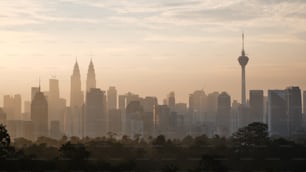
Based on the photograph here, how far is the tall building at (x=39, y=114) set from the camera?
1761 cm

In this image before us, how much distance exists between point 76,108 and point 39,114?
4362 mm

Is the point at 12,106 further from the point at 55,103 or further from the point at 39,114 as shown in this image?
the point at 55,103

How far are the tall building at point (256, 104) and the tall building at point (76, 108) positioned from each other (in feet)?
22.0

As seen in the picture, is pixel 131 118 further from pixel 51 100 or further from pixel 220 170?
pixel 220 170

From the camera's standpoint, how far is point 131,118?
21.7 meters

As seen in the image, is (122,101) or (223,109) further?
(122,101)

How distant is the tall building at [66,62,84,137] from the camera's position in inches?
791

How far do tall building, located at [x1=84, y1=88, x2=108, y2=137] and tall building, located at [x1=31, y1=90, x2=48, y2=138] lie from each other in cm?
152

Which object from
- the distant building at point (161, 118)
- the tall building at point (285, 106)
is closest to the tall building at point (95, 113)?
the distant building at point (161, 118)

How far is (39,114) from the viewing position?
2061cm

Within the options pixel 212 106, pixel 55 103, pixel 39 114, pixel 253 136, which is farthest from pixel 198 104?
pixel 253 136

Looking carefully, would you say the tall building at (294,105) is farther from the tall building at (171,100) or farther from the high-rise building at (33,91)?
the high-rise building at (33,91)

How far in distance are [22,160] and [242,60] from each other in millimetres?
35950

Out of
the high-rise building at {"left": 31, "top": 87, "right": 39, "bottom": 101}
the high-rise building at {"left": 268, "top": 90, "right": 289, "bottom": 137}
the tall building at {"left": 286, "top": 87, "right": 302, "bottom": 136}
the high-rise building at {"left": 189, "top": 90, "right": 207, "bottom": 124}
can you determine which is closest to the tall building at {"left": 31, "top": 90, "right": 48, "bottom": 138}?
the high-rise building at {"left": 31, "top": 87, "right": 39, "bottom": 101}
